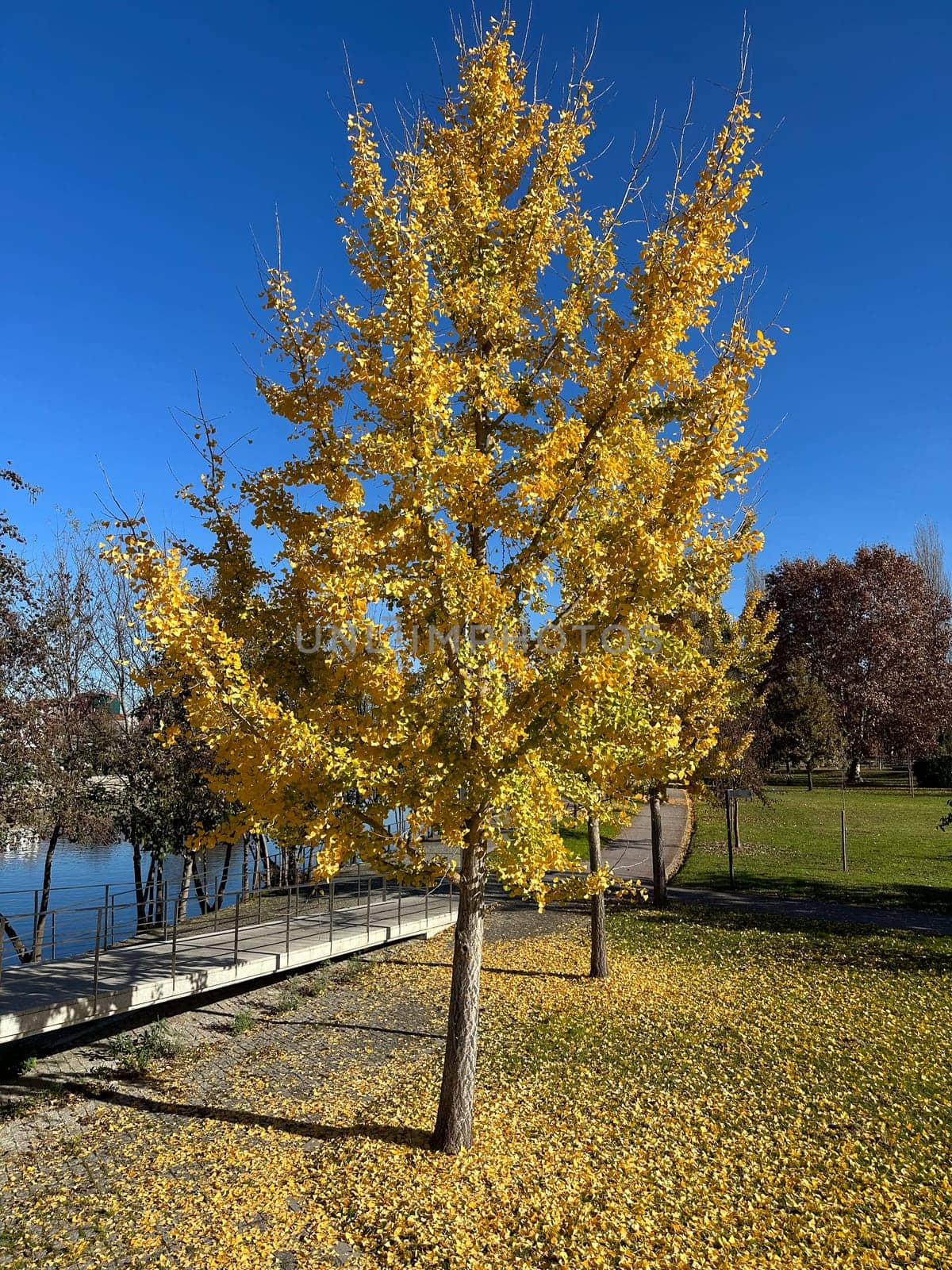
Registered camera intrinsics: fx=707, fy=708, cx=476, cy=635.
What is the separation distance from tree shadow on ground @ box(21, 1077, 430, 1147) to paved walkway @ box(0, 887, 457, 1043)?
0.69m

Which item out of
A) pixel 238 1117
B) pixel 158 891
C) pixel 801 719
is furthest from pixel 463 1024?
pixel 801 719

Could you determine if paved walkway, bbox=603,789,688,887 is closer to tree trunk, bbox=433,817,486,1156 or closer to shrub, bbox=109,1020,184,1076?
shrub, bbox=109,1020,184,1076

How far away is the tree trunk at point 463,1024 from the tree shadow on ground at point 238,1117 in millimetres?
409

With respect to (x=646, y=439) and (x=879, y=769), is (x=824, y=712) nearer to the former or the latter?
(x=646, y=439)

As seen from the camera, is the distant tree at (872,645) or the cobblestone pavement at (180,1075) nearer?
the cobblestone pavement at (180,1075)

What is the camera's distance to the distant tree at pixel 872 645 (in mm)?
36938

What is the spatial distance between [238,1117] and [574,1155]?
11.4 feet

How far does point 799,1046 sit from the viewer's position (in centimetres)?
846

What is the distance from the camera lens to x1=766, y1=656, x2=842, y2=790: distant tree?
91.7 feet

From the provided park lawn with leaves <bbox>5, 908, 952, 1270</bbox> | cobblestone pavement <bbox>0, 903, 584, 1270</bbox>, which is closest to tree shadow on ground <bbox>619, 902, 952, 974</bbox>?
park lawn with leaves <bbox>5, 908, 952, 1270</bbox>

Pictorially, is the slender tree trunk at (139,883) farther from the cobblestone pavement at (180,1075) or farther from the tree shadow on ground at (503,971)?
Result: the tree shadow on ground at (503,971)

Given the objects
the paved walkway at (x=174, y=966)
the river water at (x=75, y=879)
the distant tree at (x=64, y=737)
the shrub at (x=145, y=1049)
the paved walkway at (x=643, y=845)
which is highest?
the distant tree at (x=64, y=737)

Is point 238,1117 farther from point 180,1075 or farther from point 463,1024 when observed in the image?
point 463,1024

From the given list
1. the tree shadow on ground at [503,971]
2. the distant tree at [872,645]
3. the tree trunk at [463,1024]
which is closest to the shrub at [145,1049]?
the tree trunk at [463,1024]
